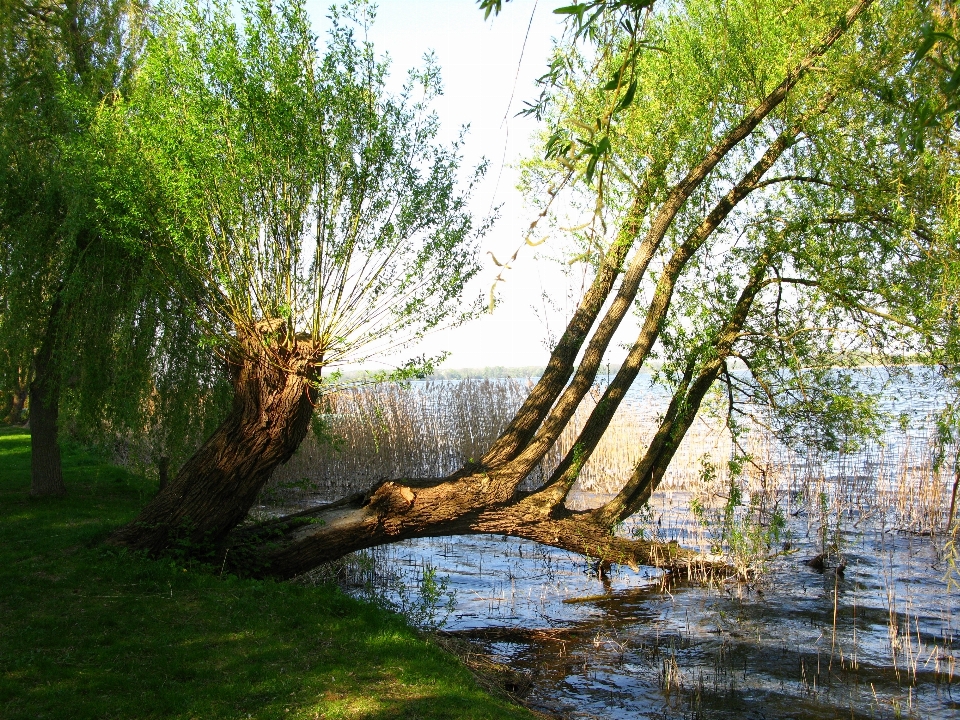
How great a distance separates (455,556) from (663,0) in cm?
786

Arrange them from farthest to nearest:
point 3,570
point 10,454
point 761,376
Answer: point 10,454
point 761,376
point 3,570

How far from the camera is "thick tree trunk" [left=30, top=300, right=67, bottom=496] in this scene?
10261 millimetres

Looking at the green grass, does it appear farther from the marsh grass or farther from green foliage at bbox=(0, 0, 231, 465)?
the marsh grass

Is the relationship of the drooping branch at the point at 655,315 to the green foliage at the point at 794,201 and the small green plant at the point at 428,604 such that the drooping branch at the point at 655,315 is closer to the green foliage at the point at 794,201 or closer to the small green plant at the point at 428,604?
the green foliage at the point at 794,201

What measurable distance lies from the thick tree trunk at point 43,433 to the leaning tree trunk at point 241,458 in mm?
3698

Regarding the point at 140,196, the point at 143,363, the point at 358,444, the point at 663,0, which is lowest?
the point at 358,444

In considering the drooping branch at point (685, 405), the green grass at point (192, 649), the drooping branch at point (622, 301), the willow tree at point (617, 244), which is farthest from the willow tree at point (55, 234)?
the drooping branch at point (685, 405)

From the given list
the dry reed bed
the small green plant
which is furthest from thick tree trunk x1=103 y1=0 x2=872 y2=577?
the dry reed bed

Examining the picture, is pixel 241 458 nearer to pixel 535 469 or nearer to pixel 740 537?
pixel 740 537

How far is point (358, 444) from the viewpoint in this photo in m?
15.9

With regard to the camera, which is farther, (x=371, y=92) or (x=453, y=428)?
(x=453, y=428)

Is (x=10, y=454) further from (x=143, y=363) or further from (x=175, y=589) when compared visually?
(x=175, y=589)

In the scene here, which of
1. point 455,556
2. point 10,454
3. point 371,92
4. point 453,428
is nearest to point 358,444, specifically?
point 453,428

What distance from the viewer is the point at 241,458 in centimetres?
756
